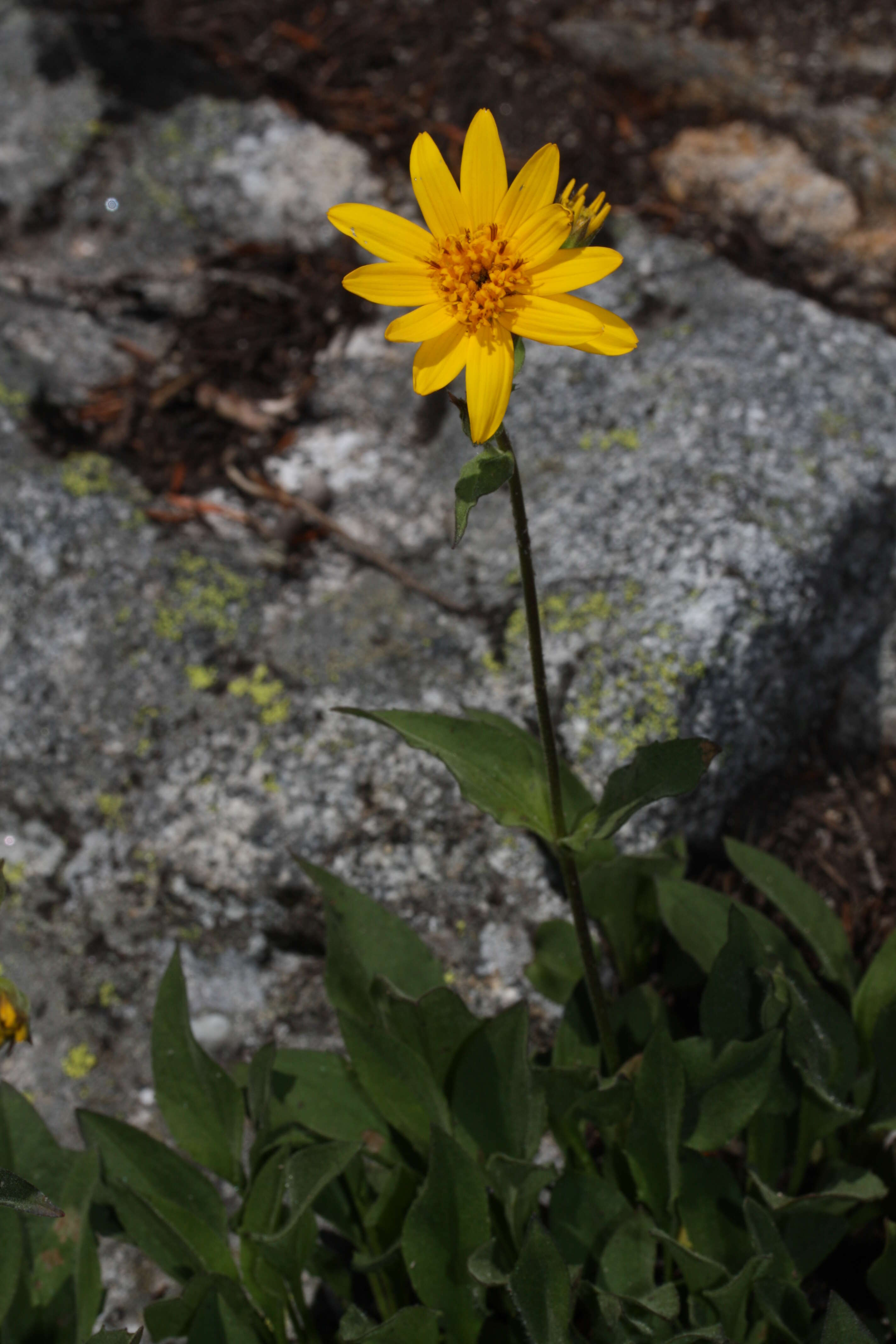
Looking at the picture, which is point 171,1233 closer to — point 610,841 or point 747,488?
point 610,841

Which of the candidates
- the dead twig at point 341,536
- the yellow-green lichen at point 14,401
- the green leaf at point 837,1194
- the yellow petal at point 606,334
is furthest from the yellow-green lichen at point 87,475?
the green leaf at point 837,1194

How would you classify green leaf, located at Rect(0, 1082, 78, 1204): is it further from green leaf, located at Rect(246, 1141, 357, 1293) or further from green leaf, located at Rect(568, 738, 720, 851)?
green leaf, located at Rect(568, 738, 720, 851)

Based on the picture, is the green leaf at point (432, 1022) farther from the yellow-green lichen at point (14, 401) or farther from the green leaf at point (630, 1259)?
the yellow-green lichen at point (14, 401)

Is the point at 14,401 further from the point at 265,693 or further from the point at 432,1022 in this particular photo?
the point at 432,1022

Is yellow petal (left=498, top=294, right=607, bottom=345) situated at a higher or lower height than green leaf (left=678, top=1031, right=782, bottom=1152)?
higher

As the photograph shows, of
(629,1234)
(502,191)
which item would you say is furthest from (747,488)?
(629,1234)

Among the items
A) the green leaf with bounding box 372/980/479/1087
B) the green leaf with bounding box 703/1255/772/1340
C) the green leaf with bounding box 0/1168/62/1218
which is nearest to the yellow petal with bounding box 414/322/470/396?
the green leaf with bounding box 372/980/479/1087
